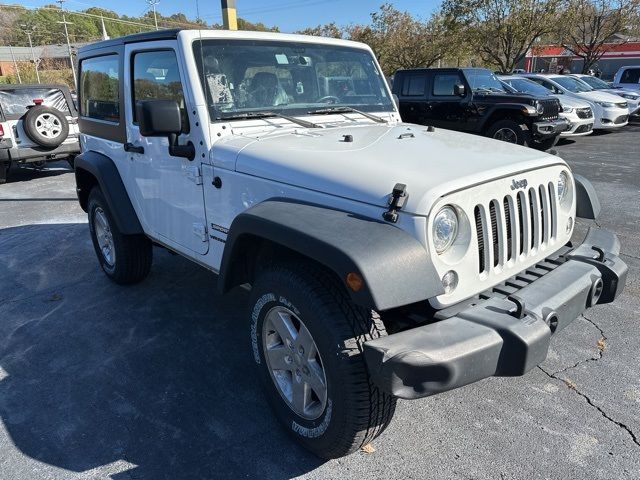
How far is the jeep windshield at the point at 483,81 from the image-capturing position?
34.8ft

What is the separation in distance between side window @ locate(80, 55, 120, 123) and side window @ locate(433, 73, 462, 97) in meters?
A: 8.19

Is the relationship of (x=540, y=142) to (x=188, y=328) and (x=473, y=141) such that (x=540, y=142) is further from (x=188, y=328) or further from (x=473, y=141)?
(x=188, y=328)

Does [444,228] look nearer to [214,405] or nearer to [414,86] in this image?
[214,405]

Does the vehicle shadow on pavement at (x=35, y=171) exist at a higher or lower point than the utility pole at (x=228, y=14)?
lower

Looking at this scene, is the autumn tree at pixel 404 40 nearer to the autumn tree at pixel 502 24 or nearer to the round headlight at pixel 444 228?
the autumn tree at pixel 502 24

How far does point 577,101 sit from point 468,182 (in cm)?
1240

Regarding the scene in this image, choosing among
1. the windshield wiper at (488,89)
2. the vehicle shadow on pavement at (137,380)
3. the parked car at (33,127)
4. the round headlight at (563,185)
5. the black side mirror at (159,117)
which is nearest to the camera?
the vehicle shadow on pavement at (137,380)

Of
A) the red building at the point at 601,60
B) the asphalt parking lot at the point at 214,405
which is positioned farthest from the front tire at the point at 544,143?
the red building at the point at 601,60

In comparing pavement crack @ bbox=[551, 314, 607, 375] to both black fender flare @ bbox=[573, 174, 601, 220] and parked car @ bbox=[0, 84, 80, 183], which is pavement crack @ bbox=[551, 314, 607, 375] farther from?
parked car @ bbox=[0, 84, 80, 183]

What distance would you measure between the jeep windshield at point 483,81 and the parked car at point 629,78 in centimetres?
998

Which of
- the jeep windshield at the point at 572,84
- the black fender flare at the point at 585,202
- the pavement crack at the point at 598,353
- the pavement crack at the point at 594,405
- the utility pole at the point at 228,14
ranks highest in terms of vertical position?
the utility pole at the point at 228,14

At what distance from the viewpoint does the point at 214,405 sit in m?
2.85

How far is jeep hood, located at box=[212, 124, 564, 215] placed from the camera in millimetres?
2150

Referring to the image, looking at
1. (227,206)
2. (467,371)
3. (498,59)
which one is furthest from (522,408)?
(498,59)
